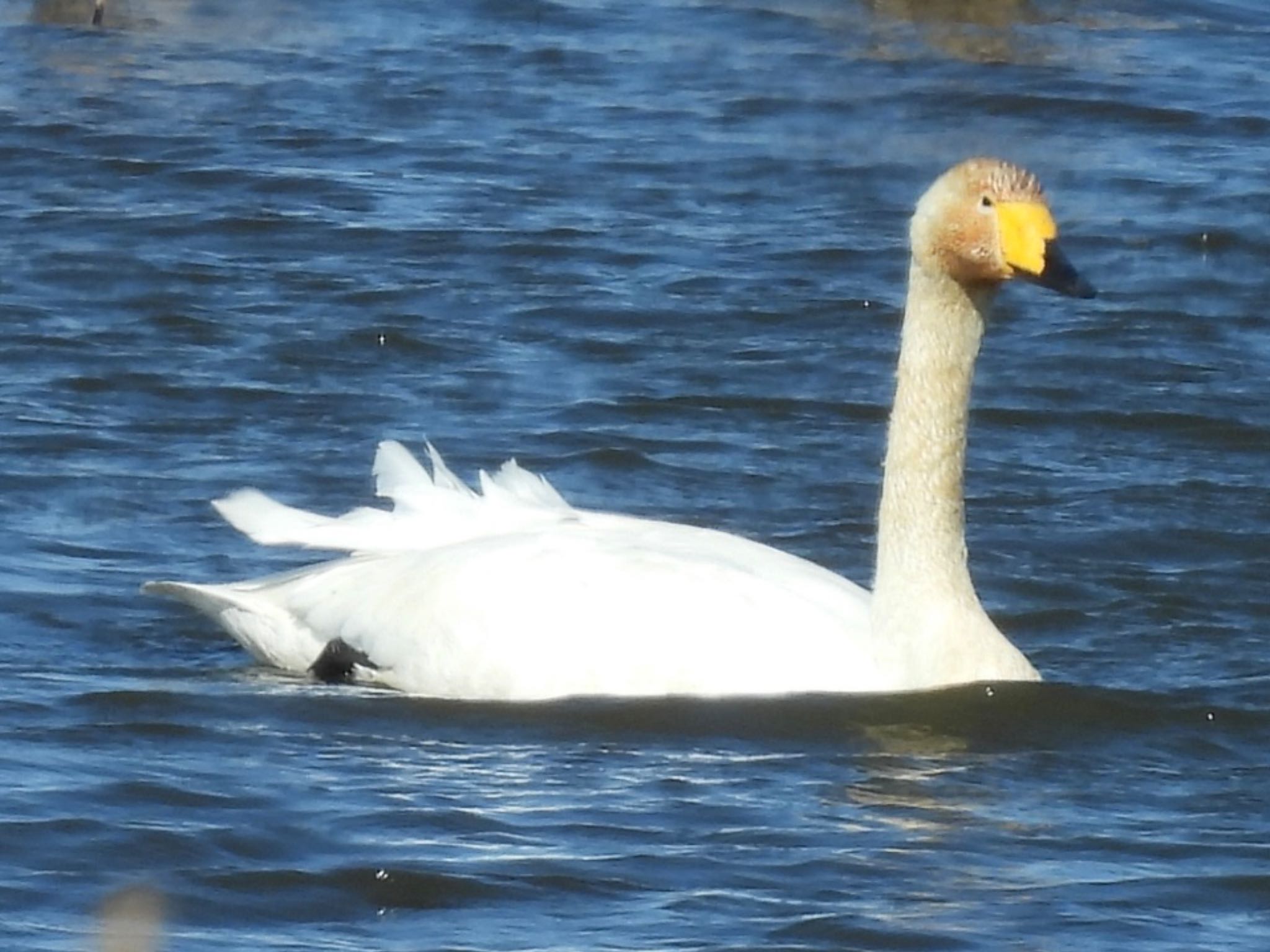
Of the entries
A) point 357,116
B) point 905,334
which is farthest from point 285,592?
point 357,116

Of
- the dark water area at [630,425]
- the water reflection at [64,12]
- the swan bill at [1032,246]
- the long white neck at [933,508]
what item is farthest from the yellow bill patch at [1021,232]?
the water reflection at [64,12]

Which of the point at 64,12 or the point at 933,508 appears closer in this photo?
the point at 933,508

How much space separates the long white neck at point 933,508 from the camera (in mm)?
7816

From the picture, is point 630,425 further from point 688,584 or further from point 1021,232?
point 1021,232

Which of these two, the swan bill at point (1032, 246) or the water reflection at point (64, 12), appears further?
the water reflection at point (64, 12)

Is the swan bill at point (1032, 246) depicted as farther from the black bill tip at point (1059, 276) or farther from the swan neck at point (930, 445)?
Result: the swan neck at point (930, 445)

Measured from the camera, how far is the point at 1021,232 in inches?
302

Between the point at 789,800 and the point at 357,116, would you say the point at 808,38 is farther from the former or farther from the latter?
the point at 789,800

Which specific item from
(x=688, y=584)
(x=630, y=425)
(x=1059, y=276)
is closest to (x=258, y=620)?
(x=688, y=584)

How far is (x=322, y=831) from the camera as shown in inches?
267

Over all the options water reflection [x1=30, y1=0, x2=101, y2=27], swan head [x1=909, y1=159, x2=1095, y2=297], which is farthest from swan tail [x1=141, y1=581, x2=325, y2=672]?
water reflection [x1=30, y1=0, x2=101, y2=27]

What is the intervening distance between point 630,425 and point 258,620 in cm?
280

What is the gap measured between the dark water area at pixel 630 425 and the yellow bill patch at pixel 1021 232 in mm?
1017

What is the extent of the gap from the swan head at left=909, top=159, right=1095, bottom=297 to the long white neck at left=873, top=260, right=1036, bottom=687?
11 centimetres
